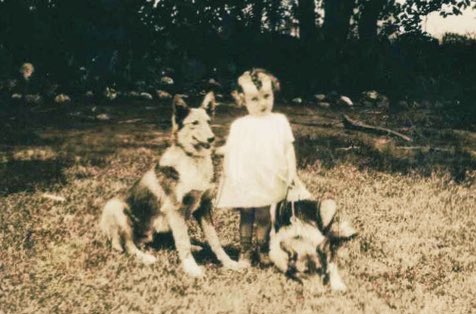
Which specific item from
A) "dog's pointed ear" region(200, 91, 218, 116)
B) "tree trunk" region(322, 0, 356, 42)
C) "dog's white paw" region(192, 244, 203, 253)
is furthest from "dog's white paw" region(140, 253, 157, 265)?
"tree trunk" region(322, 0, 356, 42)

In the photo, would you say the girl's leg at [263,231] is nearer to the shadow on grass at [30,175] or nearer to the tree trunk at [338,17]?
the shadow on grass at [30,175]

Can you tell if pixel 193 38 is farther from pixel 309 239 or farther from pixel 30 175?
pixel 309 239

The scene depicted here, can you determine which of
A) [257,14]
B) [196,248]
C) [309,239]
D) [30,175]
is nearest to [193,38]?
[257,14]

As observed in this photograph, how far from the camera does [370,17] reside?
17.0 meters

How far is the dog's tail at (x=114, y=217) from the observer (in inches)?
214

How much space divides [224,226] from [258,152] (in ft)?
5.16

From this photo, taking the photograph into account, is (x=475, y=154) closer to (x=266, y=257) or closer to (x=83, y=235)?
(x=266, y=257)

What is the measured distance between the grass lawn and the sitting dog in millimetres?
166

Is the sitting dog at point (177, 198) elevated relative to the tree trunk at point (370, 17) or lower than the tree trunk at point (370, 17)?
lower

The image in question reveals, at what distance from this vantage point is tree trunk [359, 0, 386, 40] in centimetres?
1670

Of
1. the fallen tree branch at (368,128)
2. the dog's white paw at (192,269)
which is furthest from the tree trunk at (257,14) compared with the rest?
the dog's white paw at (192,269)

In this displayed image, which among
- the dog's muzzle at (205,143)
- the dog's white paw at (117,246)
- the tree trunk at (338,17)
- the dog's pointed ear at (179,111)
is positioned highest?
the tree trunk at (338,17)

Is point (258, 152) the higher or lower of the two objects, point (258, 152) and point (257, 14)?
the lower

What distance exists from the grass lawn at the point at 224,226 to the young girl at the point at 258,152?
0.65 metres
